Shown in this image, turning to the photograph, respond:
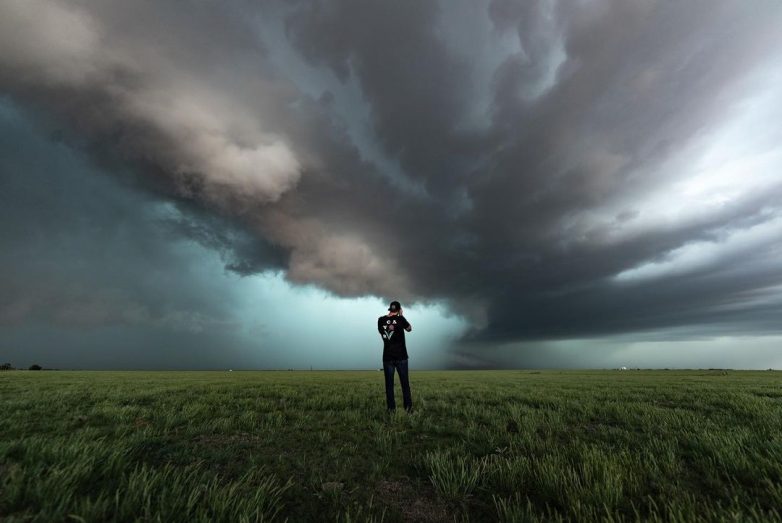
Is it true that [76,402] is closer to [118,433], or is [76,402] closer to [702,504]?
[118,433]

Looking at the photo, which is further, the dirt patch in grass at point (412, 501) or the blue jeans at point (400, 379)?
the blue jeans at point (400, 379)

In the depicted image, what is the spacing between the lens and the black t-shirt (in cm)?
990

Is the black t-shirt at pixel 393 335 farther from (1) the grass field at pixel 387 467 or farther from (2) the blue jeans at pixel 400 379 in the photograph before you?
(1) the grass field at pixel 387 467

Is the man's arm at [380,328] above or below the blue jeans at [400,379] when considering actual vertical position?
above

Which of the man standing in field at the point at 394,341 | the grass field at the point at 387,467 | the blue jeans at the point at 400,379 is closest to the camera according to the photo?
the grass field at the point at 387,467

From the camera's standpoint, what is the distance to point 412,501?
391cm

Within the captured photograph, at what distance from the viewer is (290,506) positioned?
12.0 ft

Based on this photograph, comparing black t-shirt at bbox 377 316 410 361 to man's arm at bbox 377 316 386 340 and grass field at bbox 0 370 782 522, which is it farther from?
grass field at bbox 0 370 782 522

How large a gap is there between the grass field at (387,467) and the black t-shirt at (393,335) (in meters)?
1.91

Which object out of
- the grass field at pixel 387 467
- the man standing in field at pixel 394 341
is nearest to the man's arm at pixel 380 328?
the man standing in field at pixel 394 341

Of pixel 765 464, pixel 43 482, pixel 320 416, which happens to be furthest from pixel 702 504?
pixel 320 416

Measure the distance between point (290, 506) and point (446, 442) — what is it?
11.3 feet

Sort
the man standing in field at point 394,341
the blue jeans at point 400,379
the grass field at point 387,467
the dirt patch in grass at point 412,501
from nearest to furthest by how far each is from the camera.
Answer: the grass field at point 387,467 < the dirt patch in grass at point 412,501 < the blue jeans at point 400,379 < the man standing in field at point 394,341

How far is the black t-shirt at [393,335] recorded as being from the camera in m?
9.90
